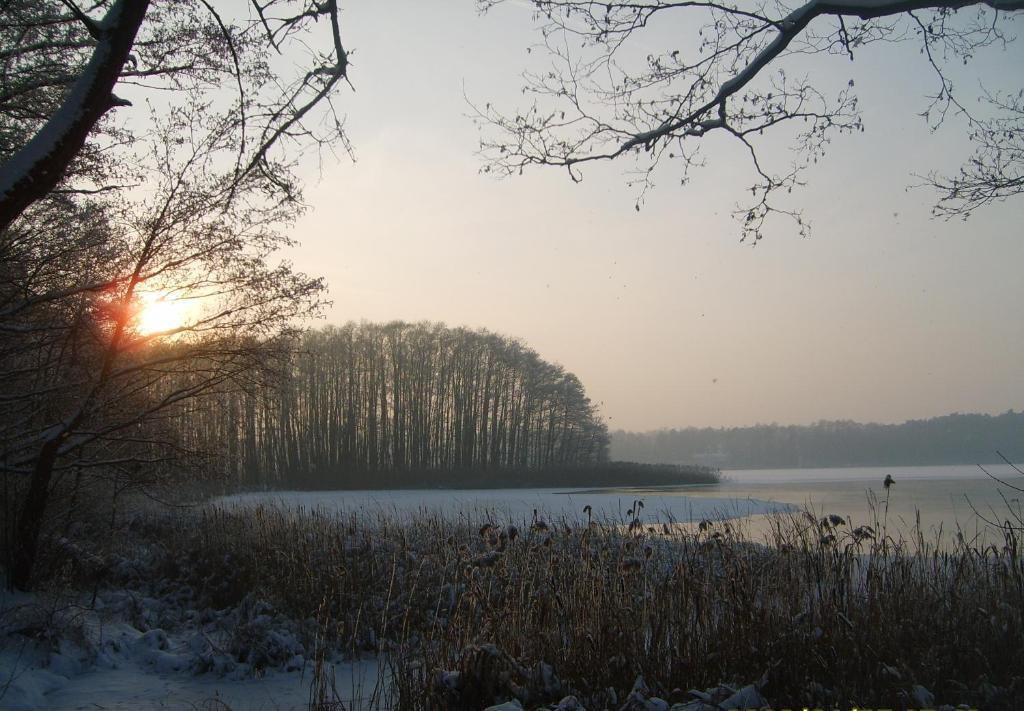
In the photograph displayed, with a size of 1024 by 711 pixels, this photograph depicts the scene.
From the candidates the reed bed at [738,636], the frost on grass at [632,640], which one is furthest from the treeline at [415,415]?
the reed bed at [738,636]

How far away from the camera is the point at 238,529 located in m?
13.2

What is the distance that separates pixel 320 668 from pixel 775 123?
19.5 ft

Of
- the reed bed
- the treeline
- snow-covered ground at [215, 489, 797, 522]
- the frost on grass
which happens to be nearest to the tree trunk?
the frost on grass

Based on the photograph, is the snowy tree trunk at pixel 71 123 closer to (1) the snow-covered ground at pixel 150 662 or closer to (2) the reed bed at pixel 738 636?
(2) the reed bed at pixel 738 636

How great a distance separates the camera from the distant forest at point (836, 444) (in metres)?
93.7

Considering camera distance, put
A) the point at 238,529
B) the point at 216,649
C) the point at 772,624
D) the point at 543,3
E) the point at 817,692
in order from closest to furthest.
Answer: the point at 817,692 → the point at 772,624 → the point at 543,3 → the point at 216,649 → the point at 238,529

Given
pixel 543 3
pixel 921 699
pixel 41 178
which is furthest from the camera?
pixel 543 3

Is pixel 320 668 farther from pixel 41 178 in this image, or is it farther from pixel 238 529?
pixel 238 529

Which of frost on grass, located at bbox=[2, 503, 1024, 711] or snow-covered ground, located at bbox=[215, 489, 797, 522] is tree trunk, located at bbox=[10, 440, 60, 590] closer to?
frost on grass, located at bbox=[2, 503, 1024, 711]

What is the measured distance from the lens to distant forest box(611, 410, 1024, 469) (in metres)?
93.7

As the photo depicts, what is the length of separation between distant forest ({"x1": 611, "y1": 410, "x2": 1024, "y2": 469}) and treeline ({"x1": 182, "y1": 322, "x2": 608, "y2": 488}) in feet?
170

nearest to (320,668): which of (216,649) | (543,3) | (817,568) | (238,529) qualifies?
(216,649)

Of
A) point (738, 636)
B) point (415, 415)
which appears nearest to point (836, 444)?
point (415, 415)

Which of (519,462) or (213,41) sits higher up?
(213,41)
